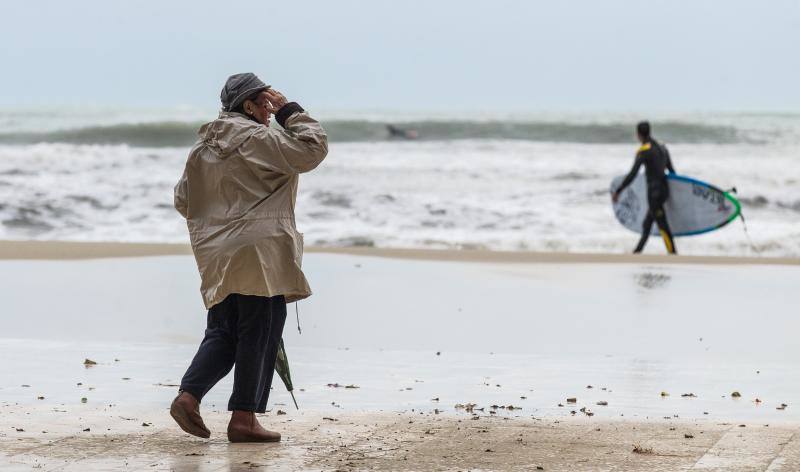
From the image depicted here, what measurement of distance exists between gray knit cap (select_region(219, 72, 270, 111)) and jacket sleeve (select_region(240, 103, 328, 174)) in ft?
0.64

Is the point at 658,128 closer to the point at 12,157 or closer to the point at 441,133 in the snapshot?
the point at 441,133

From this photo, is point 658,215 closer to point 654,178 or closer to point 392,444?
point 654,178

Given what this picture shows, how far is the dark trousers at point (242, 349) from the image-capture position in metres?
5.20

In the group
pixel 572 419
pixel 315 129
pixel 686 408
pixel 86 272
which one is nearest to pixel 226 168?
pixel 315 129

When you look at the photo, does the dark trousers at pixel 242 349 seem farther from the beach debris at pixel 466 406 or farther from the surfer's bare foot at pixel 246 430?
the beach debris at pixel 466 406

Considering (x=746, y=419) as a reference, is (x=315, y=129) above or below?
above

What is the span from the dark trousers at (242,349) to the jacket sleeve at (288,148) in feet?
1.69

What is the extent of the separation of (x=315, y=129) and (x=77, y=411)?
174 cm

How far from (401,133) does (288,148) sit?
119ft

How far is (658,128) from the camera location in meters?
43.8

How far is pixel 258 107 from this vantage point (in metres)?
5.30

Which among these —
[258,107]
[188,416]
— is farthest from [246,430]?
[258,107]

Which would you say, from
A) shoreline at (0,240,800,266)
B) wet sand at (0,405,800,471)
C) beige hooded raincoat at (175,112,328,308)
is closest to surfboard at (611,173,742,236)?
shoreline at (0,240,800,266)

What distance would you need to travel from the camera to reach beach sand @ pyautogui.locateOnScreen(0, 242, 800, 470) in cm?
499
